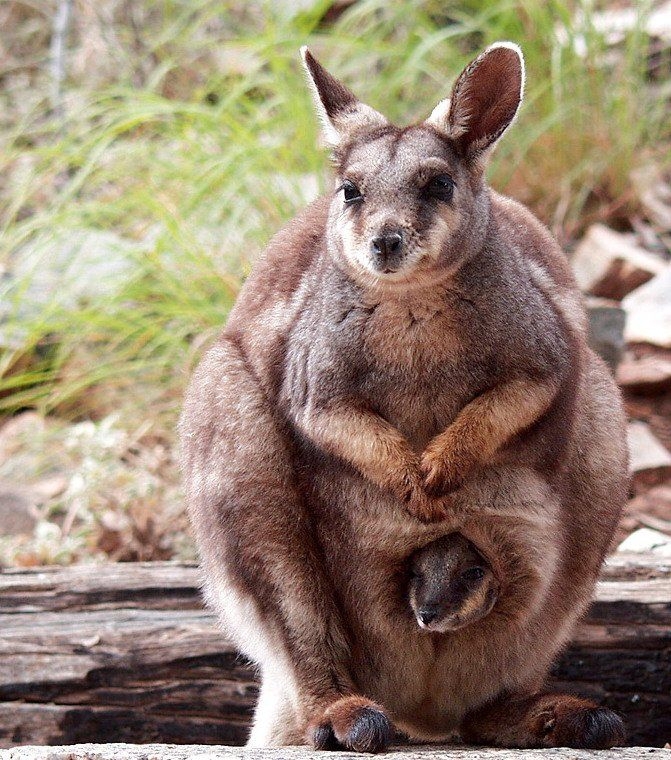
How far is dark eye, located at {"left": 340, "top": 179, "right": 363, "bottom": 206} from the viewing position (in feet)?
12.1

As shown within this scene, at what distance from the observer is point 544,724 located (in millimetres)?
3684

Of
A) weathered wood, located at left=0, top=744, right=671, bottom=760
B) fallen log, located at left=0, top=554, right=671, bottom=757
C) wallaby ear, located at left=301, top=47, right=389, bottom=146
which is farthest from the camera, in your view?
fallen log, located at left=0, top=554, right=671, bottom=757

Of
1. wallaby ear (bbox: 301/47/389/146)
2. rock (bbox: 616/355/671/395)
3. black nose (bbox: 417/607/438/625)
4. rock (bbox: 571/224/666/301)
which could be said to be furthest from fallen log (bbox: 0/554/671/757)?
rock (bbox: 571/224/666/301)

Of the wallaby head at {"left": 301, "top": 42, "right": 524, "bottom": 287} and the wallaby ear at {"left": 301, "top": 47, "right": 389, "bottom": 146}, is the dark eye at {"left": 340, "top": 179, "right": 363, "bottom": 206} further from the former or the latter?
the wallaby ear at {"left": 301, "top": 47, "right": 389, "bottom": 146}

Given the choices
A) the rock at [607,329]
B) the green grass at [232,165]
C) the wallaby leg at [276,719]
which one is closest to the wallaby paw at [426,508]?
the wallaby leg at [276,719]

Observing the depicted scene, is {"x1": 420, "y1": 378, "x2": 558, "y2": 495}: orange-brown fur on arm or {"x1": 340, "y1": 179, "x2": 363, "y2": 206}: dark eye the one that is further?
{"x1": 340, "y1": 179, "x2": 363, "y2": 206}: dark eye

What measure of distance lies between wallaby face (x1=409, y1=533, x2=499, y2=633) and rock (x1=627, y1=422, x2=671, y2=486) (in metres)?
3.28

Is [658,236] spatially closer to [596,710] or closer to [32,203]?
[32,203]

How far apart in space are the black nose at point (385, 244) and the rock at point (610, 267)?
496 centimetres

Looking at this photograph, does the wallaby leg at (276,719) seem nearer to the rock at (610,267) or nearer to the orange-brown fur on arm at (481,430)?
the orange-brown fur on arm at (481,430)

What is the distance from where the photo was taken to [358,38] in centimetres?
823

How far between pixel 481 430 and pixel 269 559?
0.77 metres


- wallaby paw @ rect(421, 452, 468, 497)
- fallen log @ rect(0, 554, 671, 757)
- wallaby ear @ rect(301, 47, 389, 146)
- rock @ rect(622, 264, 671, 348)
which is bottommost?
rock @ rect(622, 264, 671, 348)

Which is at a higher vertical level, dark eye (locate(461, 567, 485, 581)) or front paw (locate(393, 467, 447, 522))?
front paw (locate(393, 467, 447, 522))
